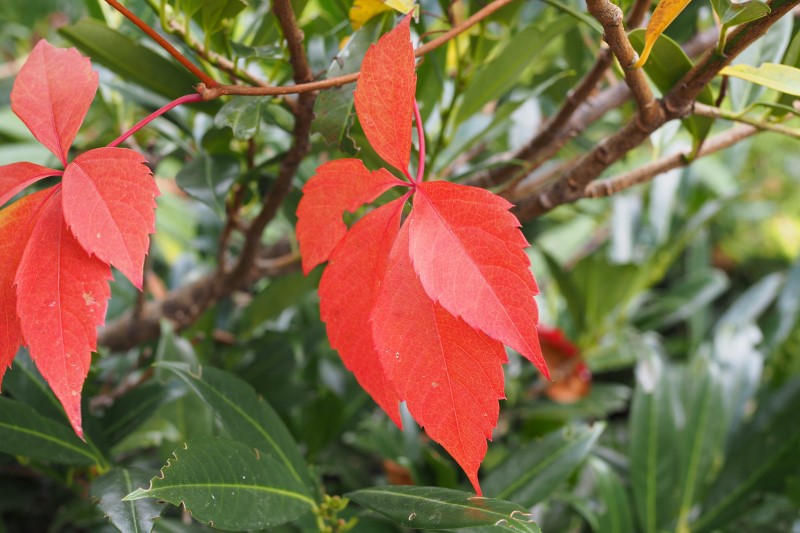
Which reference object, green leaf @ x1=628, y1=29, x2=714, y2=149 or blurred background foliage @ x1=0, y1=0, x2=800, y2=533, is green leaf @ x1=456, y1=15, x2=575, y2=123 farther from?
green leaf @ x1=628, y1=29, x2=714, y2=149

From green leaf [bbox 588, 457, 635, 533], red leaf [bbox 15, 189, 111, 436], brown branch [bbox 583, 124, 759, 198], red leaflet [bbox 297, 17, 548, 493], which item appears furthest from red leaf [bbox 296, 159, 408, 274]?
green leaf [bbox 588, 457, 635, 533]

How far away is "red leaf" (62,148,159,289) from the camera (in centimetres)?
34

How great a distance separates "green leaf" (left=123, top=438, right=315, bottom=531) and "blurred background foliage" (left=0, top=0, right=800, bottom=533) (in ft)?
0.14

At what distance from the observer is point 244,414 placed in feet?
1.62

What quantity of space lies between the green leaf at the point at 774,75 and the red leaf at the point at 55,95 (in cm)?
36

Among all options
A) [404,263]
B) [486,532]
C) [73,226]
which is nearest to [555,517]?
[486,532]

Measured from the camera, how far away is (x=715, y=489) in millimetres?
790

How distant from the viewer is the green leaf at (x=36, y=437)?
1.53 ft

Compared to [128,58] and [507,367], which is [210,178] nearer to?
[128,58]

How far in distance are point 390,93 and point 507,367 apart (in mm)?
655

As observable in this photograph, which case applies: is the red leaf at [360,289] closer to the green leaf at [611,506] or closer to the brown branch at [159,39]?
the brown branch at [159,39]

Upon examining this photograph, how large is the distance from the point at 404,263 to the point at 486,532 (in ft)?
0.53

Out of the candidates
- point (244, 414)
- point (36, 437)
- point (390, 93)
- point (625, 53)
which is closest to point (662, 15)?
point (625, 53)

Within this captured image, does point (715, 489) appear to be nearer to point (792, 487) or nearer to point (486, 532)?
point (792, 487)
